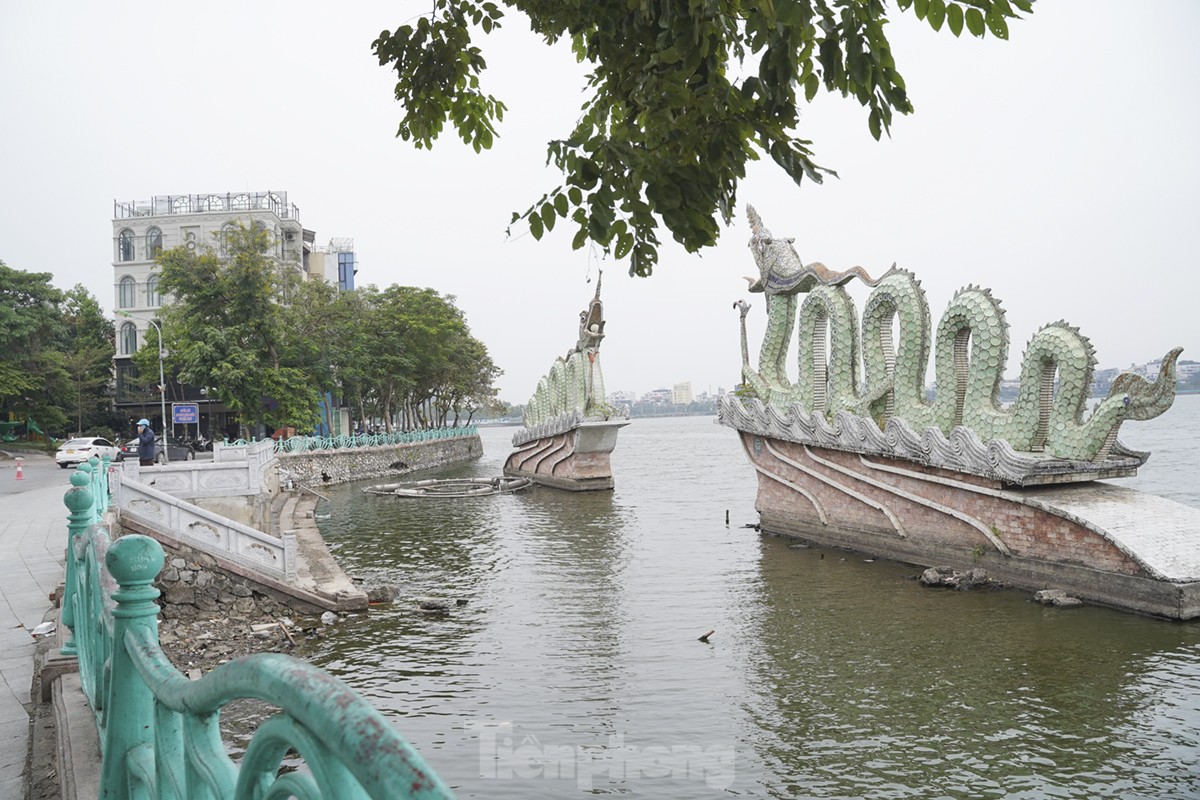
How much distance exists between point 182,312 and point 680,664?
28336 mm

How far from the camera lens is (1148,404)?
12.9 m

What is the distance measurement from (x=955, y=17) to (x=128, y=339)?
51.5 meters

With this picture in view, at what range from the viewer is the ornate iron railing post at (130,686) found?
2.61 m

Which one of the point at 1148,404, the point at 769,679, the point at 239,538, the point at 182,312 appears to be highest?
the point at 182,312

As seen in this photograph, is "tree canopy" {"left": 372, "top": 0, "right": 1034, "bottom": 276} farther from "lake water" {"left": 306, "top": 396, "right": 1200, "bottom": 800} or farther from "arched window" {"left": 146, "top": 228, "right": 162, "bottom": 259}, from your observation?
"arched window" {"left": 146, "top": 228, "right": 162, "bottom": 259}

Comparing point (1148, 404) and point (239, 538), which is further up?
point (1148, 404)

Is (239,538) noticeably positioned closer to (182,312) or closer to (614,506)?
(614,506)

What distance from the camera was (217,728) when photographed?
2135mm

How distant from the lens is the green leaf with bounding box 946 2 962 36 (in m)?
3.73

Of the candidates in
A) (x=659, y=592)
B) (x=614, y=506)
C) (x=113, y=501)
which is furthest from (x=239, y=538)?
(x=614, y=506)

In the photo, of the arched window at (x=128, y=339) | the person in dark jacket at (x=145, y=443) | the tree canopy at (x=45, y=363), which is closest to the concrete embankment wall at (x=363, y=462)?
the person in dark jacket at (x=145, y=443)

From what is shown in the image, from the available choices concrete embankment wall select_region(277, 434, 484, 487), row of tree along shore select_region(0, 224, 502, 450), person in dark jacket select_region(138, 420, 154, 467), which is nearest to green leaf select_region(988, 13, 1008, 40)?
person in dark jacket select_region(138, 420, 154, 467)

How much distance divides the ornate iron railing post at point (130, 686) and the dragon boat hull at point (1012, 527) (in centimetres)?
1232

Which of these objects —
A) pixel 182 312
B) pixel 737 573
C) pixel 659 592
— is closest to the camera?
pixel 659 592
